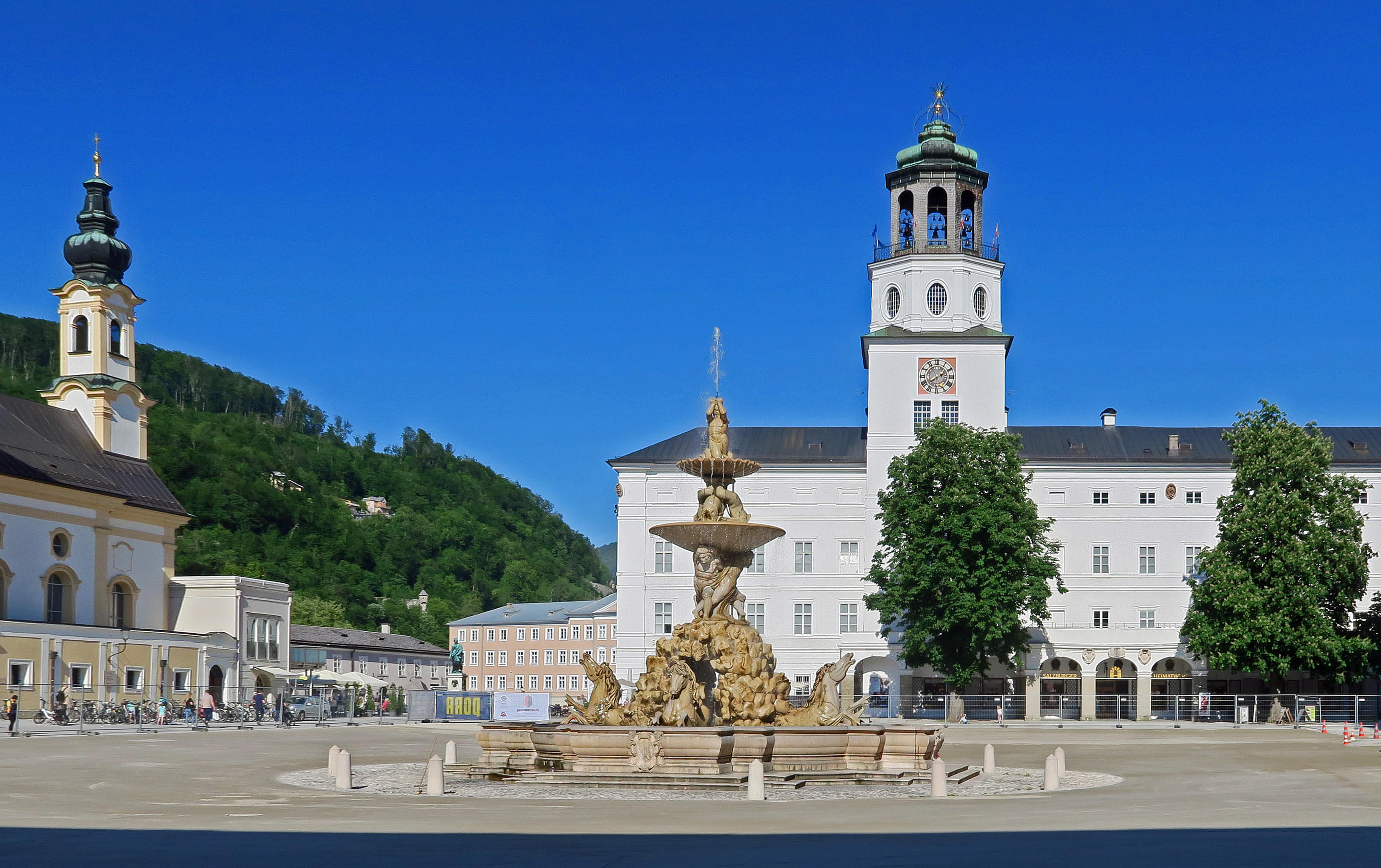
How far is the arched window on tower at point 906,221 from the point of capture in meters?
67.2

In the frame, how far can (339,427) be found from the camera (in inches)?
7111

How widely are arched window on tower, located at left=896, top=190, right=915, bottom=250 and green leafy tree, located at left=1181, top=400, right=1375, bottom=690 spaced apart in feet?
54.9

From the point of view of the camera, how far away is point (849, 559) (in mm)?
69062

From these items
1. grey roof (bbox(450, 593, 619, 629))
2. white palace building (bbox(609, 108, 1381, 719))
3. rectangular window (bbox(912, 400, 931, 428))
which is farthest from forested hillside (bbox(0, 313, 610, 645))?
rectangular window (bbox(912, 400, 931, 428))

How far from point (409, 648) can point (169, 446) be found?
2720 centimetres

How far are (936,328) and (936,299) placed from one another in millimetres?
1359


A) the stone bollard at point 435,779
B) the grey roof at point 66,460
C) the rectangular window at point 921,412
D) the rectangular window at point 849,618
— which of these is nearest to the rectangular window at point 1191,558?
the rectangular window at point 921,412

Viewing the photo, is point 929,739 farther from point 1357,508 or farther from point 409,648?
point 409,648

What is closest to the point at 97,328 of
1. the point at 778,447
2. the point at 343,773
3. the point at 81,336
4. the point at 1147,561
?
the point at 81,336

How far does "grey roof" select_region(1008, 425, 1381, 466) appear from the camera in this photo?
6750 centimetres

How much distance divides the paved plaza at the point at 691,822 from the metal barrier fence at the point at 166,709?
849 inches

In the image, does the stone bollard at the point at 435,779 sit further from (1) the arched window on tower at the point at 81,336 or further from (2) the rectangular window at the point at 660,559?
(1) the arched window on tower at the point at 81,336

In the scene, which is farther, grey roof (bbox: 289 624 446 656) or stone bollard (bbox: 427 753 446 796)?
grey roof (bbox: 289 624 446 656)

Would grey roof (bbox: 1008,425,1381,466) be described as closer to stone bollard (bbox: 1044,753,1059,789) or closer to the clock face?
the clock face
